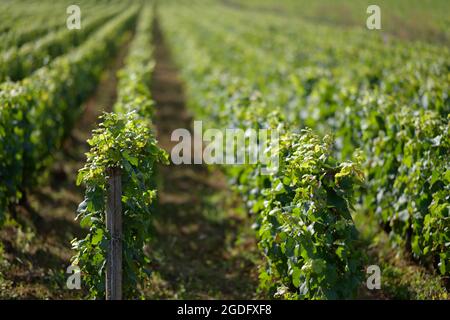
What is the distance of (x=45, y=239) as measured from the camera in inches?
255

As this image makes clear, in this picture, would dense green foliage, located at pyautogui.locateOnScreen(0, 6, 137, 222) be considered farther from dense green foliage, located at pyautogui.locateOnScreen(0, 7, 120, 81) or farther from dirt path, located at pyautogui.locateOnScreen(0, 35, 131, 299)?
dense green foliage, located at pyautogui.locateOnScreen(0, 7, 120, 81)

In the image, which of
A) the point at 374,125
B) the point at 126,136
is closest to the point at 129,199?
the point at 126,136

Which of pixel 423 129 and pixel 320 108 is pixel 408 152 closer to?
pixel 423 129

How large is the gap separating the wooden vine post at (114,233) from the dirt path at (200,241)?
155cm

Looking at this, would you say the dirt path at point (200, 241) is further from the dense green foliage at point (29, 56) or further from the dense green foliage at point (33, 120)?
the dense green foliage at point (29, 56)

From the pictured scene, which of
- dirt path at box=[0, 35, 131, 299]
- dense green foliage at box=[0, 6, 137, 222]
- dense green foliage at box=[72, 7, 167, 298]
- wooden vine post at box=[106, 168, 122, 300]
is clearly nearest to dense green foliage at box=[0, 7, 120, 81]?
dense green foliage at box=[0, 6, 137, 222]

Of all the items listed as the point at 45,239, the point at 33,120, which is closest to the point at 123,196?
the point at 45,239

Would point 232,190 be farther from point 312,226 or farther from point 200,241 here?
point 312,226

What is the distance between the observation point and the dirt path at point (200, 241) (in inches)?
230

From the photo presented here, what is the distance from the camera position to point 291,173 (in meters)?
4.49

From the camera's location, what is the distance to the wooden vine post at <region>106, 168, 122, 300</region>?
13.0 ft

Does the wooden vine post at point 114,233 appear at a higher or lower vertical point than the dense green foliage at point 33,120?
lower

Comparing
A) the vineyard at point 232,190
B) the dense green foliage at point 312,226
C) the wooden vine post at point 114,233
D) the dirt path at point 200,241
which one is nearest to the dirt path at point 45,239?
the vineyard at point 232,190

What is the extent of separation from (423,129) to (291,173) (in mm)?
1916
